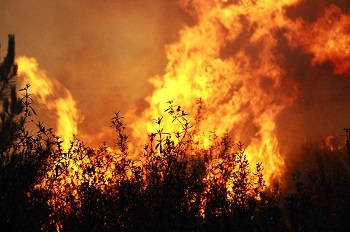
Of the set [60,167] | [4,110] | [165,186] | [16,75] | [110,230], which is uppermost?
[16,75]

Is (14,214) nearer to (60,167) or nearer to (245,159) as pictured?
(60,167)

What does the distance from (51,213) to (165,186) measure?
2515 millimetres

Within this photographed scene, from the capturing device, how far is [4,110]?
15969mm

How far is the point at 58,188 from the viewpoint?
329 inches

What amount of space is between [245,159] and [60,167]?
15.7 ft

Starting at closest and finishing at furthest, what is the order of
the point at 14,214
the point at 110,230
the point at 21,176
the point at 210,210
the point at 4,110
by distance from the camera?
the point at 14,214 → the point at 21,176 → the point at 110,230 → the point at 210,210 → the point at 4,110

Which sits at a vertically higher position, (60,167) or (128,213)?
(60,167)

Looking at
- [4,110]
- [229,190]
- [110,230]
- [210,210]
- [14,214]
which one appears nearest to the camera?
[14,214]

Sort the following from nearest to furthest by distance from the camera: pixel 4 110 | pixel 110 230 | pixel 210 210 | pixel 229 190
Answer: pixel 110 230 → pixel 210 210 → pixel 229 190 → pixel 4 110

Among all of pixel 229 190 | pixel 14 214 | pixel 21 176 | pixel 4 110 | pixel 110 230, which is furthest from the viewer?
pixel 4 110

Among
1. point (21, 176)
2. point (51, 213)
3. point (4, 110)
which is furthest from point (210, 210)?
point (4, 110)

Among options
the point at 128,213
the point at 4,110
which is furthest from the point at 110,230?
the point at 4,110

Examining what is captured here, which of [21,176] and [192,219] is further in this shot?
[192,219]

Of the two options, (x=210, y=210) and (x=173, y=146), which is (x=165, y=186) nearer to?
(x=173, y=146)
